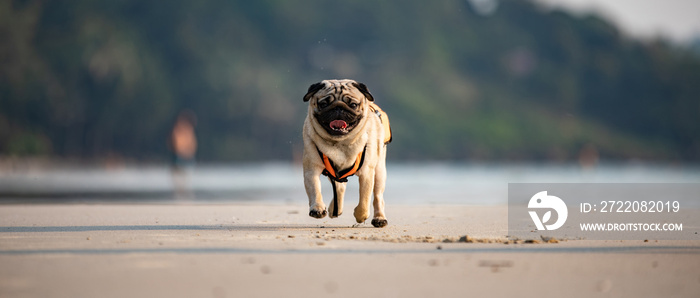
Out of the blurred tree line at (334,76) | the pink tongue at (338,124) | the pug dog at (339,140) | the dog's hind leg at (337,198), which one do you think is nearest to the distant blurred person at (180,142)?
the dog's hind leg at (337,198)

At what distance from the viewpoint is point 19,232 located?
880 centimetres

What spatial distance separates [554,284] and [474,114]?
5550 inches

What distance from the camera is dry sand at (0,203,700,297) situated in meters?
5.29

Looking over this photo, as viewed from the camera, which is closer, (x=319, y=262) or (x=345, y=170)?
(x=319, y=262)

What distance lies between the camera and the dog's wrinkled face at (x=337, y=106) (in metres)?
8.71

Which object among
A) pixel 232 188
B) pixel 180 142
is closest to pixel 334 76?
pixel 232 188

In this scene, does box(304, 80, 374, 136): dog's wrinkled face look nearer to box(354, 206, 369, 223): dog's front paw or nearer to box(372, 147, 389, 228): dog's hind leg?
box(372, 147, 389, 228): dog's hind leg

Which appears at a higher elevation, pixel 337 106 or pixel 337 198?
pixel 337 106

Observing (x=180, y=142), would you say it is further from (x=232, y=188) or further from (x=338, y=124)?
(x=338, y=124)

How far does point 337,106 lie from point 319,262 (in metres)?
2.58

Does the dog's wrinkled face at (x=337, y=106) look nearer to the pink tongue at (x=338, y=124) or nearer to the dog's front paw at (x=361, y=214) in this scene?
the pink tongue at (x=338, y=124)

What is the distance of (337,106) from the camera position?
8.70 metres

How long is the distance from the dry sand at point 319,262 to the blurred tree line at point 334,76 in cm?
7687

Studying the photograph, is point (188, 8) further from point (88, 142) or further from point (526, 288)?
point (526, 288)
